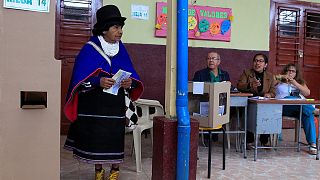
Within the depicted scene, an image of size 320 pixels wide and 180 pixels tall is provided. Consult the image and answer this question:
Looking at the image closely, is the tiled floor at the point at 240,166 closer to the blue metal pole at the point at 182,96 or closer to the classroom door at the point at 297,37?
the blue metal pole at the point at 182,96

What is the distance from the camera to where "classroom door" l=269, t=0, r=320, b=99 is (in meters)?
5.92

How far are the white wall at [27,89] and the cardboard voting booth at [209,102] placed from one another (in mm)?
1294

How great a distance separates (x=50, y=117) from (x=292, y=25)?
4.94 metres

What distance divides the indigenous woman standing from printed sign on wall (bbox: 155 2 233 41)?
2.55m

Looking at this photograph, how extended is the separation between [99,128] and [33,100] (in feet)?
1.89

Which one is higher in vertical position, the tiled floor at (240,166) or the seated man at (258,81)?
the seated man at (258,81)

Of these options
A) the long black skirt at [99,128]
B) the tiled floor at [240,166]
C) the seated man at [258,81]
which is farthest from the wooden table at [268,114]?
the long black skirt at [99,128]

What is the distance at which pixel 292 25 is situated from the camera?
6047 millimetres

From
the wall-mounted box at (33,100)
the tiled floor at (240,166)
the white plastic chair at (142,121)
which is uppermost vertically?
the wall-mounted box at (33,100)

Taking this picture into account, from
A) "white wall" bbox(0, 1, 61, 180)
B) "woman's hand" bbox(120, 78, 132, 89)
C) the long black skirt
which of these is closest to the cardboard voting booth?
"woman's hand" bbox(120, 78, 132, 89)

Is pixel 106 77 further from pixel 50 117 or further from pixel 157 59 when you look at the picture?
pixel 157 59

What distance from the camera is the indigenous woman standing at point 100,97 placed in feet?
8.77

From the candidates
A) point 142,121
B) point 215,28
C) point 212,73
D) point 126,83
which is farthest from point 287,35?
point 126,83

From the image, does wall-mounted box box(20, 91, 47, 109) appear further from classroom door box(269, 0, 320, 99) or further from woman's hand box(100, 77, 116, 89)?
classroom door box(269, 0, 320, 99)
